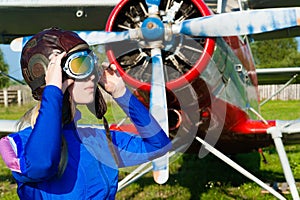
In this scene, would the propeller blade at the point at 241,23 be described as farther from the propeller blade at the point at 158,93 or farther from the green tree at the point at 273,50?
the green tree at the point at 273,50

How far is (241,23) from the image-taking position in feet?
11.8

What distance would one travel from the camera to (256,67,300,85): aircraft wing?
24.7 ft

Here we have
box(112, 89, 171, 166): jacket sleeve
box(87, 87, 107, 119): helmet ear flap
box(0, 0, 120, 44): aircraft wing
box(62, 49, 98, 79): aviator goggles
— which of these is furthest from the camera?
box(0, 0, 120, 44): aircraft wing

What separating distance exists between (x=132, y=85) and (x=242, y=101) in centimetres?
164

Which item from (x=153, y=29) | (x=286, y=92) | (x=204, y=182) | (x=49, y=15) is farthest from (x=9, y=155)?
(x=286, y=92)

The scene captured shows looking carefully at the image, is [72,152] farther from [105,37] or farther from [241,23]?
[241,23]

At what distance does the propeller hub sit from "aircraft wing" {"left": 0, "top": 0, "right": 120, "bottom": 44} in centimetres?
128

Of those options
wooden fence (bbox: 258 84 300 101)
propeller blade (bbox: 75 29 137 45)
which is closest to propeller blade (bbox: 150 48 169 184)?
propeller blade (bbox: 75 29 137 45)

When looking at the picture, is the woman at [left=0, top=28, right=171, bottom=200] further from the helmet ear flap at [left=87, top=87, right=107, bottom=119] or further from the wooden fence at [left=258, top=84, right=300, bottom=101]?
the wooden fence at [left=258, top=84, right=300, bottom=101]

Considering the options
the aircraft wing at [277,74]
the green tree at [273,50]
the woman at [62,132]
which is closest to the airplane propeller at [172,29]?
the woman at [62,132]

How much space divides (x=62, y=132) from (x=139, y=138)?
428 millimetres

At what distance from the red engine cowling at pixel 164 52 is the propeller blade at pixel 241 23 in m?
0.08

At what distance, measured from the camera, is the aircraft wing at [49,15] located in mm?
4691

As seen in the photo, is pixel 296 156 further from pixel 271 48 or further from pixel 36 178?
pixel 271 48
